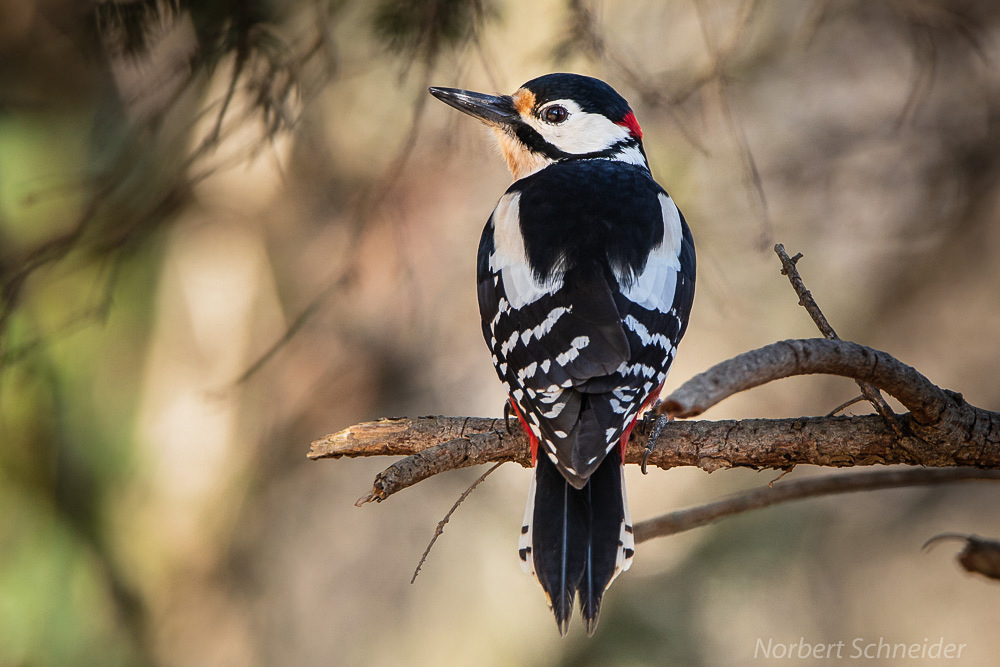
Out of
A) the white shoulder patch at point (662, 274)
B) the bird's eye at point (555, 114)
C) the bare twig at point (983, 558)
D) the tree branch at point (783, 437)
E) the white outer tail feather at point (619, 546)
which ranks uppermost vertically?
the bird's eye at point (555, 114)

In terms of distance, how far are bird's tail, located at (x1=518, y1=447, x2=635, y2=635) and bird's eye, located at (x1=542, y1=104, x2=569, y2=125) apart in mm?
1309

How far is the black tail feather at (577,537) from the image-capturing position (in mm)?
1711

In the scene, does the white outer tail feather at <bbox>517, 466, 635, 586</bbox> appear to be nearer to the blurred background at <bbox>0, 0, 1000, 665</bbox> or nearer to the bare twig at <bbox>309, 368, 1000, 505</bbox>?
the bare twig at <bbox>309, 368, 1000, 505</bbox>

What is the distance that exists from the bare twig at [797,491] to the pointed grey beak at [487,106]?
1.40 meters

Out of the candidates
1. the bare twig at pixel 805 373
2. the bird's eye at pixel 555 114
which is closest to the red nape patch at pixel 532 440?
the bare twig at pixel 805 373

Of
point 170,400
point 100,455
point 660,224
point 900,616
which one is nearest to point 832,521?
point 900,616

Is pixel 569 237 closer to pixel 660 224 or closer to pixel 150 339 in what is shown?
pixel 660 224

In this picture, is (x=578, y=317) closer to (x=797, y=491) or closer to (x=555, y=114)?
(x=797, y=491)

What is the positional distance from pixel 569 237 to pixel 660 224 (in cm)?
28

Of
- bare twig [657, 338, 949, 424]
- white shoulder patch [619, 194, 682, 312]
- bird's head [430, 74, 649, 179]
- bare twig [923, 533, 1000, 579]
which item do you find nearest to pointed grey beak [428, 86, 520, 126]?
bird's head [430, 74, 649, 179]

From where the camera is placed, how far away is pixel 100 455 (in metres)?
4.20

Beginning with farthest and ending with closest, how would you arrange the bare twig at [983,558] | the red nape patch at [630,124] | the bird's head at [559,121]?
the red nape patch at [630,124], the bird's head at [559,121], the bare twig at [983,558]

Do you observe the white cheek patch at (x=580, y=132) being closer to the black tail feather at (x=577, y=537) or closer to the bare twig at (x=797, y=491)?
the black tail feather at (x=577, y=537)

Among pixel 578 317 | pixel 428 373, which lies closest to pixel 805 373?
pixel 578 317
